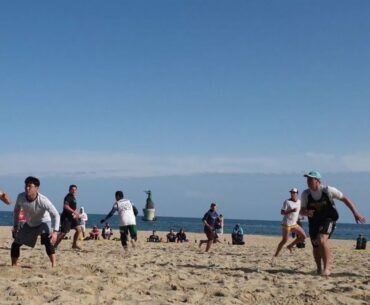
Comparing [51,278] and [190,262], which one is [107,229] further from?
[51,278]

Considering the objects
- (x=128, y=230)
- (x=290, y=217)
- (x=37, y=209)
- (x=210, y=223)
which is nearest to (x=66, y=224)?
(x=128, y=230)

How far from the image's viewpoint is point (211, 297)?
6289 millimetres

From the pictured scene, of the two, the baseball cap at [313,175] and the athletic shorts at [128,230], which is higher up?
the baseball cap at [313,175]

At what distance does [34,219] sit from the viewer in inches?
330

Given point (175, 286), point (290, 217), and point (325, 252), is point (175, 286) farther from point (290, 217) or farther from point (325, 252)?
point (290, 217)

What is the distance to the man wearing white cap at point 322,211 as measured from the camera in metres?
8.30

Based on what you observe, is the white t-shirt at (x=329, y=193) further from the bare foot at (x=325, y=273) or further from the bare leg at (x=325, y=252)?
the bare foot at (x=325, y=273)

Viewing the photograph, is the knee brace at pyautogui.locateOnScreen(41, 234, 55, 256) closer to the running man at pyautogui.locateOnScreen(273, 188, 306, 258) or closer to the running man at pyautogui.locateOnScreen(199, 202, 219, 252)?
the running man at pyautogui.locateOnScreen(273, 188, 306, 258)

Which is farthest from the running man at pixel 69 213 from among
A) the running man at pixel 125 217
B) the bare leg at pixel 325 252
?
the bare leg at pixel 325 252

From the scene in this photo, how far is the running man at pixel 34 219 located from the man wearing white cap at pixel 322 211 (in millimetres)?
3843

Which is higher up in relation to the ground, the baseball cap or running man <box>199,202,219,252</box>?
the baseball cap

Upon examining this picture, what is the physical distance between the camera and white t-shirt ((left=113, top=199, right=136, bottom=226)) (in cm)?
1307

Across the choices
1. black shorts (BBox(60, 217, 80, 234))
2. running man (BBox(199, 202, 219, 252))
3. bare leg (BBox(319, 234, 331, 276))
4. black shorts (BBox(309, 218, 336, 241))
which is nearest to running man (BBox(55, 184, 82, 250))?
black shorts (BBox(60, 217, 80, 234))

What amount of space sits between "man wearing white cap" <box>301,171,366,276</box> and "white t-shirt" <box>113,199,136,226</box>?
5.67 meters
